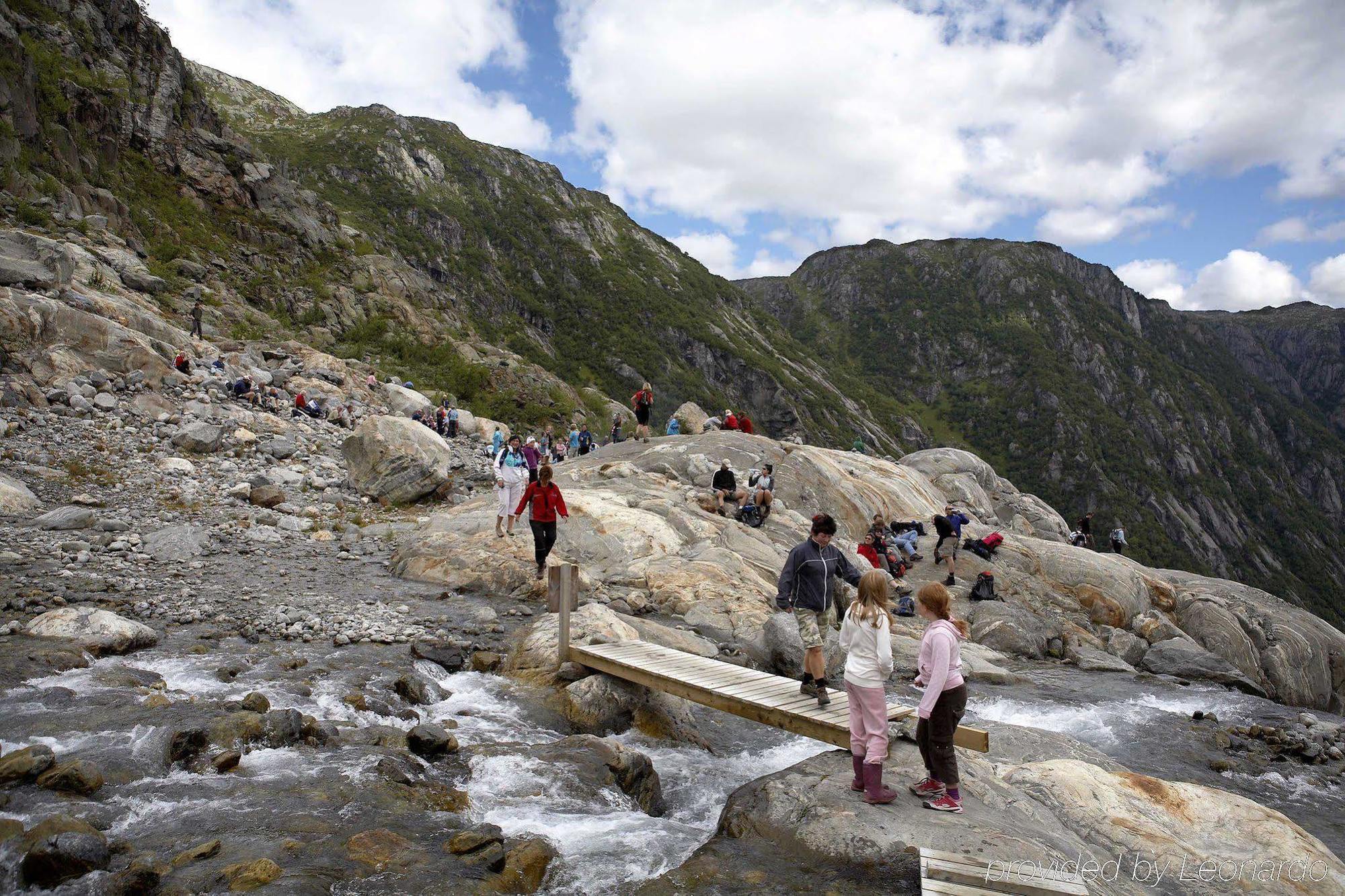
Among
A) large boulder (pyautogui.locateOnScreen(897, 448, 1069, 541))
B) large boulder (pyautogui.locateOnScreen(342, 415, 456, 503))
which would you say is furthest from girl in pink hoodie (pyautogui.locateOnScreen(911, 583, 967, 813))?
large boulder (pyautogui.locateOnScreen(897, 448, 1069, 541))

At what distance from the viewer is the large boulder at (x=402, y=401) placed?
35188 mm

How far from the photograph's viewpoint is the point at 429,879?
5387 mm

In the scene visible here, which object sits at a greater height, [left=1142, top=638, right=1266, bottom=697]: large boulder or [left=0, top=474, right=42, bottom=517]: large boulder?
[left=0, top=474, right=42, bottom=517]: large boulder

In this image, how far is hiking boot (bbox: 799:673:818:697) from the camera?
842 centimetres

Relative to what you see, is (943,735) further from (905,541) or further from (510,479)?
(905,541)

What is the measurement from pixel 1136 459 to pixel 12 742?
19323 centimetres

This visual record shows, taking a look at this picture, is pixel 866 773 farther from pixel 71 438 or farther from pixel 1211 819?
pixel 71 438

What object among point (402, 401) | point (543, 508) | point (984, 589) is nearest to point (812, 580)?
point (543, 508)

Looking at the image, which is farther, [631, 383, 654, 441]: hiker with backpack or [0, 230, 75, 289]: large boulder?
[631, 383, 654, 441]: hiker with backpack

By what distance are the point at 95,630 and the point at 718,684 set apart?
8409mm

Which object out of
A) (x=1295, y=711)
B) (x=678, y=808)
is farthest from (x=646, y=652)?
(x=1295, y=711)

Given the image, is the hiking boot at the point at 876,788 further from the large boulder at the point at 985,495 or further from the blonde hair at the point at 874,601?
the large boulder at the point at 985,495

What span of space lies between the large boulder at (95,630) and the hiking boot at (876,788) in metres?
9.63

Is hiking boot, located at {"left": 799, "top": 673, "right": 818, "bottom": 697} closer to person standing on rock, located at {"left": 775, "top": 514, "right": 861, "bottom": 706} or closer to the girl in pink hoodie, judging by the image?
person standing on rock, located at {"left": 775, "top": 514, "right": 861, "bottom": 706}
